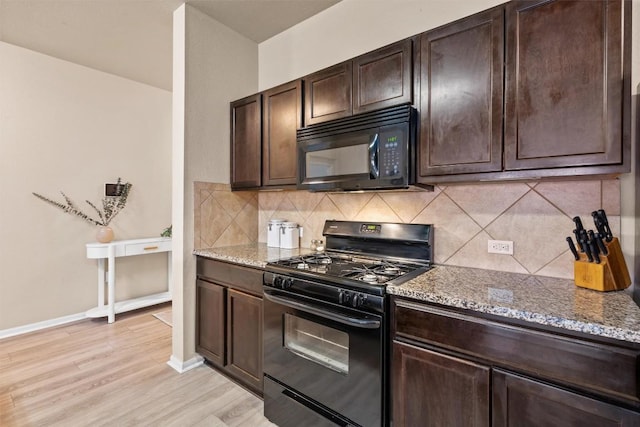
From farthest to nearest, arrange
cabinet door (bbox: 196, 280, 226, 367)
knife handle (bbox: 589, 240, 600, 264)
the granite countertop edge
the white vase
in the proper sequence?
the white vase → cabinet door (bbox: 196, 280, 226, 367) → knife handle (bbox: 589, 240, 600, 264) → the granite countertop edge

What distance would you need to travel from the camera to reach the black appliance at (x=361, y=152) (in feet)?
5.46

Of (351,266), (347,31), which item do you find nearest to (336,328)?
(351,266)

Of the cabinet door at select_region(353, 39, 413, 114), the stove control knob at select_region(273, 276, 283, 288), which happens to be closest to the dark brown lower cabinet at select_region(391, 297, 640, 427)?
the stove control knob at select_region(273, 276, 283, 288)

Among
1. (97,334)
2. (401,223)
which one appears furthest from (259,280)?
(97,334)

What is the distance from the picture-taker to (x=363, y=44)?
2266mm

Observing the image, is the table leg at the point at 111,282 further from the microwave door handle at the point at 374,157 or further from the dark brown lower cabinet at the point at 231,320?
the microwave door handle at the point at 374,157

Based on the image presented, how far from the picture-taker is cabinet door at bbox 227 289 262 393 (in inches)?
79.0

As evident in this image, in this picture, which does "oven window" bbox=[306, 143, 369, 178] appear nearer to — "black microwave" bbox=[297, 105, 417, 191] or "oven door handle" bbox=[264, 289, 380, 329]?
"black microwave" bbox=[297, 105, 417, 191]

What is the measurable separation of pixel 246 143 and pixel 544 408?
248 centimetres

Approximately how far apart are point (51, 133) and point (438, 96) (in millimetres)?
3896

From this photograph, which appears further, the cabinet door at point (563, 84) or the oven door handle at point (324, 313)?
the oven door handle at point (324, 313)

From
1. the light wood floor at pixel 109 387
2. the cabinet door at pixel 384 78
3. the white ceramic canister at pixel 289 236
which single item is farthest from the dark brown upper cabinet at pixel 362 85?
the light wood floor at pixel 109 387

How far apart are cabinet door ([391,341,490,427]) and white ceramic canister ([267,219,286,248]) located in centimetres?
148

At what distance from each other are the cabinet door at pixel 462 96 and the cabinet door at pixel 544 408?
92cm
